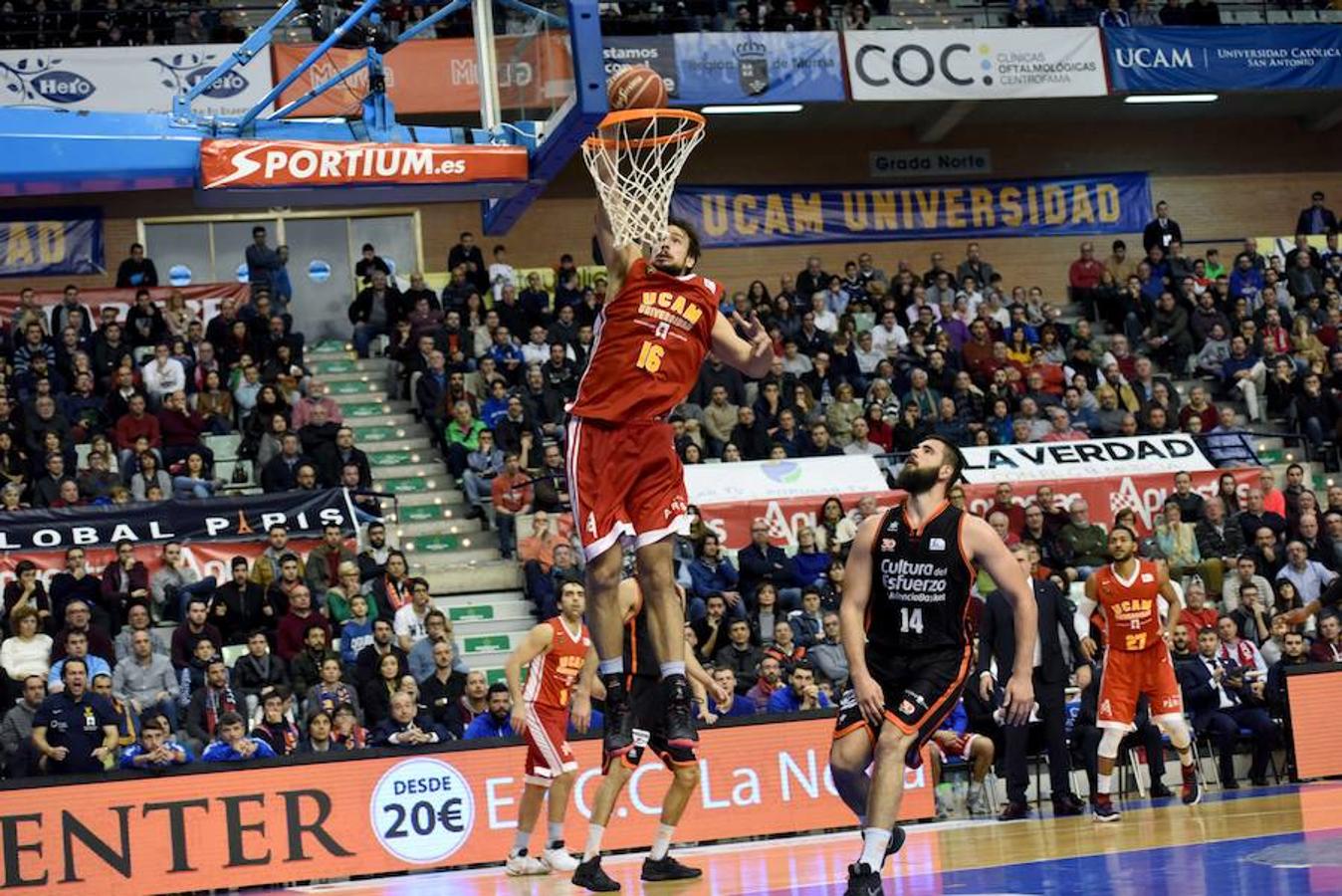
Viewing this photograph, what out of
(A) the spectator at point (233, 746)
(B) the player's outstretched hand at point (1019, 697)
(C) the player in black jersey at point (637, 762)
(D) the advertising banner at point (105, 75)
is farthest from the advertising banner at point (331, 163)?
(D) the advertising banner at point (105, 75)

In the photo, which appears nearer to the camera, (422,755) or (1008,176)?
(422,755)

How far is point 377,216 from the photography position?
29.4m

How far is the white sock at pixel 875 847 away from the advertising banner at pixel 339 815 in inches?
260

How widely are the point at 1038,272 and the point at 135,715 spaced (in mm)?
19874

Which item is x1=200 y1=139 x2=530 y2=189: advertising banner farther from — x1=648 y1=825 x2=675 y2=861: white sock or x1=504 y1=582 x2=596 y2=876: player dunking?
x1=648 y1=825 x2=675 y2=861: white sock

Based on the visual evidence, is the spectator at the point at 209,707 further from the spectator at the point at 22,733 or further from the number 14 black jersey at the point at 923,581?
the number 14 black jersey at the point at 923,581

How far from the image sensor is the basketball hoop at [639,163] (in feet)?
30.6

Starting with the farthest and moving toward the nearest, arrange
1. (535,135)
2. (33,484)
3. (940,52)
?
(940,52), (33,484), (535,135)

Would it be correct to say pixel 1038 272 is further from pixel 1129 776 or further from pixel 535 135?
pixel 535 135

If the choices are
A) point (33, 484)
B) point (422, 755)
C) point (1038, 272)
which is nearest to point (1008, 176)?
point (1038, 272)

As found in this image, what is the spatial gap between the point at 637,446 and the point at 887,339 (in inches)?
653

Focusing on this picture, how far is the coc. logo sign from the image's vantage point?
14469mm

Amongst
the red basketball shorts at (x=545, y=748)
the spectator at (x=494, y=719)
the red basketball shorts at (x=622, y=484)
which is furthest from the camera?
the spectator at (x=494, y=719)

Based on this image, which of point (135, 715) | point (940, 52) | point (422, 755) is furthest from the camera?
point (940, 52)
